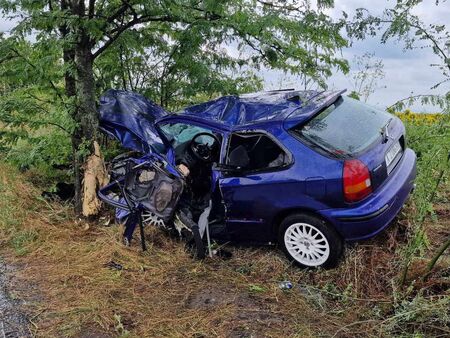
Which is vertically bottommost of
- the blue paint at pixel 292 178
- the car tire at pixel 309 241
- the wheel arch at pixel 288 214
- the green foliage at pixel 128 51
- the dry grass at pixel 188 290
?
the dry grass at pixel 188 290

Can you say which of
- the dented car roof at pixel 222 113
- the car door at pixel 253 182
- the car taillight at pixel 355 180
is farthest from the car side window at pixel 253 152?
the car taillight at pixel 355 180

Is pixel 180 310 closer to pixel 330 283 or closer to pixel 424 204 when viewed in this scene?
pixel 330 283

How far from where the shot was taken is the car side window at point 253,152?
4.29 metres

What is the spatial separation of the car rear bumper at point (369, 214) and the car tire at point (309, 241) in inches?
4.2

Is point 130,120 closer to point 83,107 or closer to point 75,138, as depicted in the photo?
point 83,107

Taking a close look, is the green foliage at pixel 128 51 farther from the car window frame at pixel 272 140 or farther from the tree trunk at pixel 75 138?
the car window frame at pixel 272 140

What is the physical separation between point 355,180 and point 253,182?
0.98 m

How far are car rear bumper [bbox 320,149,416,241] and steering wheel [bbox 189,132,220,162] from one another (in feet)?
5.34

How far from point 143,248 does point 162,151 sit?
4.12 feet

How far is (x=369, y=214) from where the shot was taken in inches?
151

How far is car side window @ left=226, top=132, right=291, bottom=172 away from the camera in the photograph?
4289mm

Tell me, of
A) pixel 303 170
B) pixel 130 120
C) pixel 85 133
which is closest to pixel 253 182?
pixel 303 170

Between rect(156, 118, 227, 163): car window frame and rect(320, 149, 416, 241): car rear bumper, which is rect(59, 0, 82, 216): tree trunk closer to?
rect(156, 118, 227, 163): car window frame

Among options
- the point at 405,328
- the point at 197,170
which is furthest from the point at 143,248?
the point at 405,328
